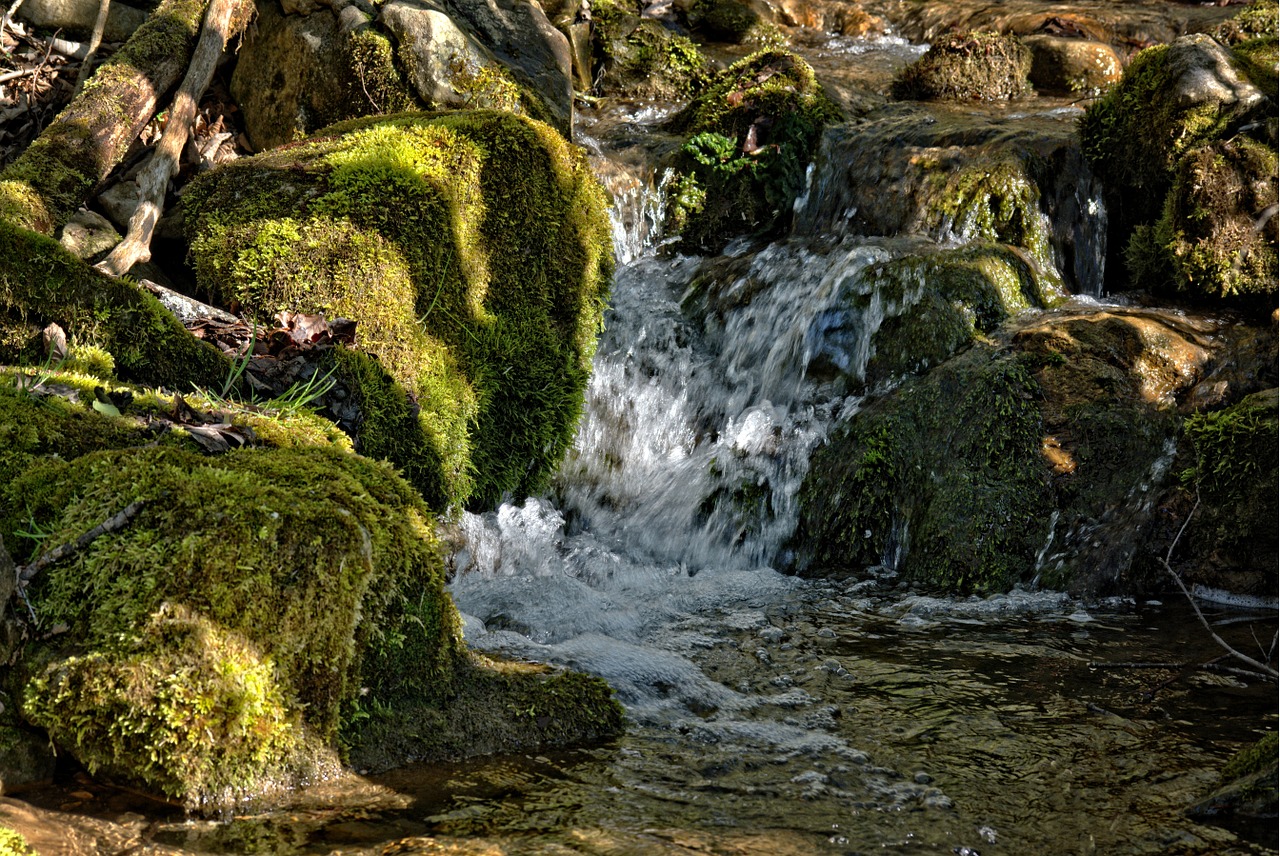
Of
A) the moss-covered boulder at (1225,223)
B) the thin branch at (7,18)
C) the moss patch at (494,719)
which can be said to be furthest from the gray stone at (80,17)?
the moss-covered boulder at (1225,223)

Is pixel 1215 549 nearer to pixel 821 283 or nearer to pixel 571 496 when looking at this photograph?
pixel 821 283

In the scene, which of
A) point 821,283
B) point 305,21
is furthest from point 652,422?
point 305,21

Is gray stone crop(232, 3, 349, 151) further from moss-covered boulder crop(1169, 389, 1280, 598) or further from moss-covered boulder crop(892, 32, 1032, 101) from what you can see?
moss-covered boulder crop(892, 32, 1032, 101)

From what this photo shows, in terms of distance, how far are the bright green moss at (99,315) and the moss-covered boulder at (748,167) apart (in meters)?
5.61

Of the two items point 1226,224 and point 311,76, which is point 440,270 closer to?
point 311,76

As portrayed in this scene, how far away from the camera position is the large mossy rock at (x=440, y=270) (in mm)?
5301

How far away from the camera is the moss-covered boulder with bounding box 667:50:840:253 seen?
31.4ft

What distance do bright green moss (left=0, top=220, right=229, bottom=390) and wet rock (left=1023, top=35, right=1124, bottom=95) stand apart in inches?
399

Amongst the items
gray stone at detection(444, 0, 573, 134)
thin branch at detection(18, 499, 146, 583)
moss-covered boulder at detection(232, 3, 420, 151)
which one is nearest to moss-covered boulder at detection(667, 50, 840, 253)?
gray stone at detection(444, 0, 573, 134)

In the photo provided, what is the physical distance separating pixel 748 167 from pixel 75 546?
763cm

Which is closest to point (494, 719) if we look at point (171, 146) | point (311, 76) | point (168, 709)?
point (168, 709)

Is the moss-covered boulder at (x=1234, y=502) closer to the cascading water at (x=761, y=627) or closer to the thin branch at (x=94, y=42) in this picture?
the cascading water at (x=761, y=627)

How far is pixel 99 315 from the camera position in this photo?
15.4 ft

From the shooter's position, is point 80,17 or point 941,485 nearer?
point 941,485
